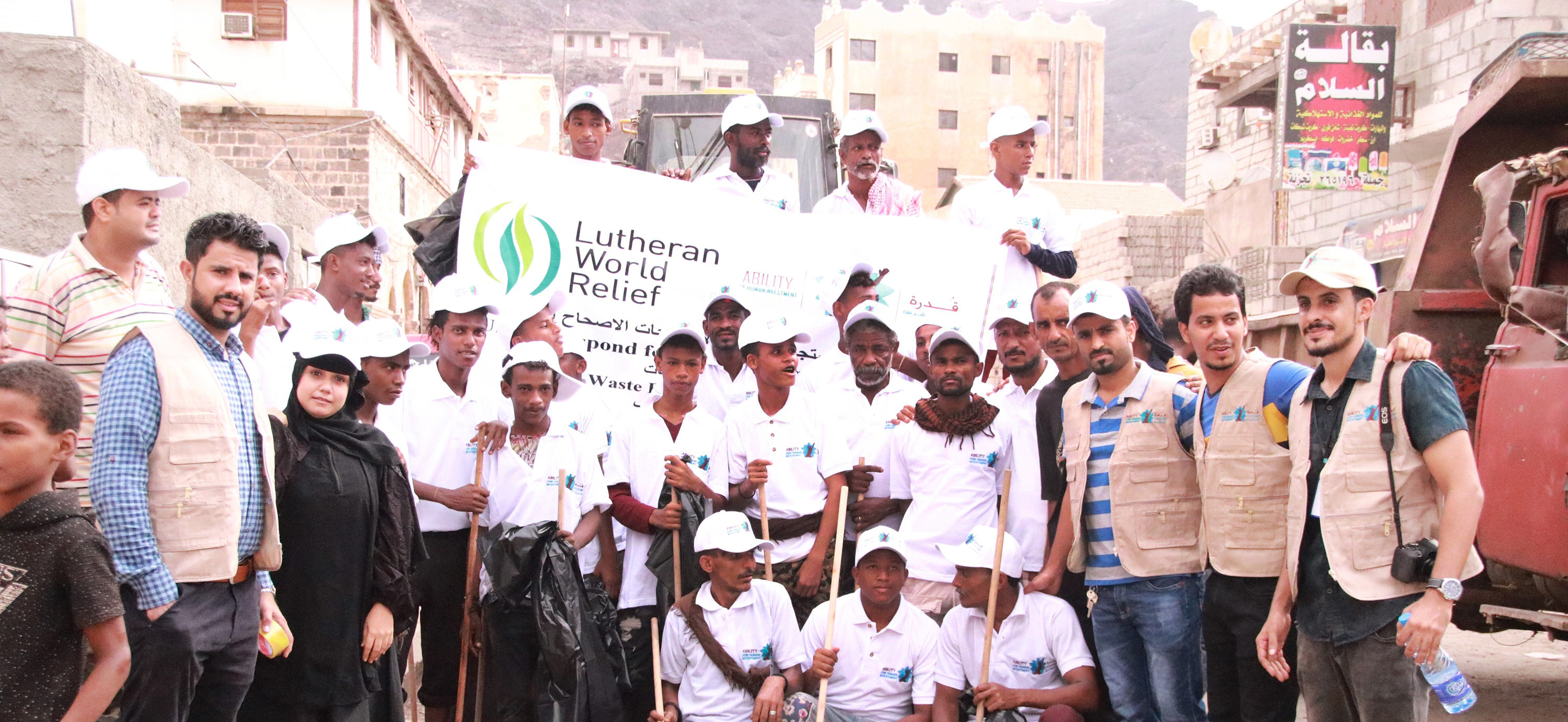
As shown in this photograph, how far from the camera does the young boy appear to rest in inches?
113

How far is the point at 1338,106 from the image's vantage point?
1872 cm

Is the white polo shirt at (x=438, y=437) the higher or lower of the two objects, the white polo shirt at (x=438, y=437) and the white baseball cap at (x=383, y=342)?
the lower

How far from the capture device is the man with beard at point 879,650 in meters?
4.81

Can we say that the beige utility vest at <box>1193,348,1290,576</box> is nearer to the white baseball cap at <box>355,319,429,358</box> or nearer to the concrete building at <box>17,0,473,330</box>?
the white baseball cap at <box>355,319,429,358</box>

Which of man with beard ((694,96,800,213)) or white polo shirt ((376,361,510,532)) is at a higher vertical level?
man with beard ((694,96,800,213))

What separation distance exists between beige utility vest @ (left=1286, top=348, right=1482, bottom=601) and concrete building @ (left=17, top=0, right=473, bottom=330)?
15.9m

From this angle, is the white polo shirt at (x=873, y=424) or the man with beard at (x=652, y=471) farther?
the white polo shirt at (x=873, y=424)

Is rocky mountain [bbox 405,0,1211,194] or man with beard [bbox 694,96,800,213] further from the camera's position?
rocky mountain [bbox 405,0,1211,194]

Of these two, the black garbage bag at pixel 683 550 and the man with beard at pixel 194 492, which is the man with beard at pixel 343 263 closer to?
the black garbage bag at pixel 683 550

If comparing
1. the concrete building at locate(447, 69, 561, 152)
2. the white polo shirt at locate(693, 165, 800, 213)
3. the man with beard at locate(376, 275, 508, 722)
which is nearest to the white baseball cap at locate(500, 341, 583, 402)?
the man with beard at locate(376, 275, 508, 722)

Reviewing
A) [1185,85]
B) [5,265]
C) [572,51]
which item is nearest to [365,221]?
[5,265]

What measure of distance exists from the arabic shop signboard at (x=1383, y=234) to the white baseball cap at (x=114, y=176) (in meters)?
17.0

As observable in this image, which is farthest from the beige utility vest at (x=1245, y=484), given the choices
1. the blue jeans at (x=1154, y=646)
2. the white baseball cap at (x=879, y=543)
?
the white baseball cap at (x=879, y=543)

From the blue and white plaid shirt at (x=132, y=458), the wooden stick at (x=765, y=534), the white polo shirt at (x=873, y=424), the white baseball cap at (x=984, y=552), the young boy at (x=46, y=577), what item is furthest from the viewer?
the white polo shirt at (x=873, y=424)
